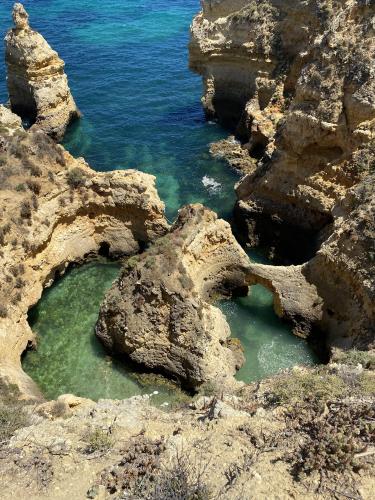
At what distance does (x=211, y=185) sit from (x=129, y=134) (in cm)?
966

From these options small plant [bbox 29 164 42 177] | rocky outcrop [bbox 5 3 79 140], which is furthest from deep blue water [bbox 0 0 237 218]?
small plant [bbox 29 164 42 177]

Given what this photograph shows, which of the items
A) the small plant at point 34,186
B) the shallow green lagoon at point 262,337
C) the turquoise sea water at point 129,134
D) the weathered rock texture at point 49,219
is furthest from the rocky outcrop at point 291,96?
the small plant at point 34,186

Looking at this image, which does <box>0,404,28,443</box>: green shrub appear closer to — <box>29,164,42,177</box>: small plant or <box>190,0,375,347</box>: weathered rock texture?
Answer: <box>29,164,42,177</box>: small plant

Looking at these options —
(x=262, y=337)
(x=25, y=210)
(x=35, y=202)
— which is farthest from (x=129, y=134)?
(x=262, y=337)

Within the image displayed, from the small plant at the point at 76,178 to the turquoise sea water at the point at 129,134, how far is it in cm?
454

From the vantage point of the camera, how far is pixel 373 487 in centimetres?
869

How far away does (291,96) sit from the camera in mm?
28797

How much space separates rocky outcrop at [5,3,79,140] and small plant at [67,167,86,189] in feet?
50.6

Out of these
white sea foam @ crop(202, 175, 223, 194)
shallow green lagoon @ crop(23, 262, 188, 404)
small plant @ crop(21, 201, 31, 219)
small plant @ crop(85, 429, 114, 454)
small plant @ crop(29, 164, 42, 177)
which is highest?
small plant @ crop(29, 164, 42, 177)

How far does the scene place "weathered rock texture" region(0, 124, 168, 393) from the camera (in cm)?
1895

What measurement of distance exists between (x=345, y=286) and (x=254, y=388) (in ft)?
25.2

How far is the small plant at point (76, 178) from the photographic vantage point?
866 inches

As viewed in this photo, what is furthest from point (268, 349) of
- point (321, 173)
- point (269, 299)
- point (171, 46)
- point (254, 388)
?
point (171, 46)

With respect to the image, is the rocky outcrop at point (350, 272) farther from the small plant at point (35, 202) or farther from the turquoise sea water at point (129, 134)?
the small plant at point (35, 202)
